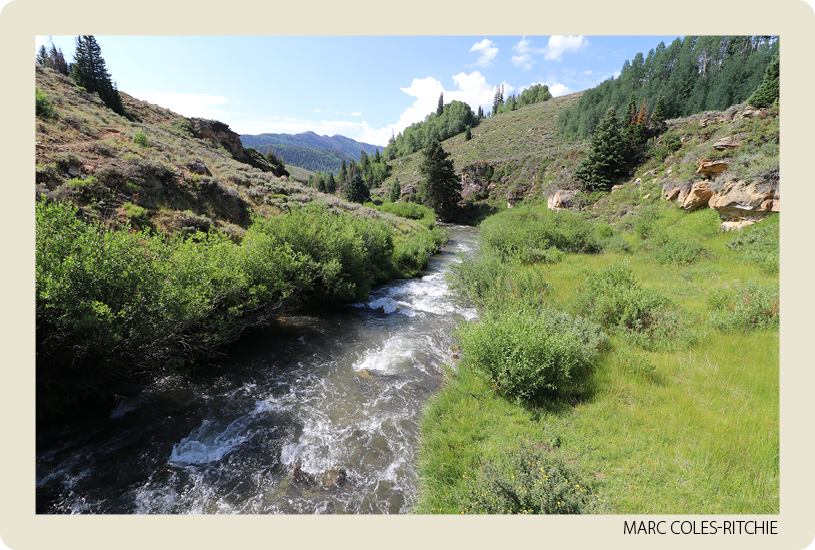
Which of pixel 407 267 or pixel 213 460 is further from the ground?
pixel 407 267

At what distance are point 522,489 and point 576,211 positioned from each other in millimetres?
36112

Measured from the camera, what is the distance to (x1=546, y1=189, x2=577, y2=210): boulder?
1470 inches

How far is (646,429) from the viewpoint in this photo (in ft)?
19.0

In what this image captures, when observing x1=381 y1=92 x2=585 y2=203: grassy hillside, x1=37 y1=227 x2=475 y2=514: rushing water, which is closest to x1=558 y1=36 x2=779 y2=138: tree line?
x1=381 y1=92 x2=585 y2=203: grassy hillside

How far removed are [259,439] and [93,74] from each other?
69.5 meters

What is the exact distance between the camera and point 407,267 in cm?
2375

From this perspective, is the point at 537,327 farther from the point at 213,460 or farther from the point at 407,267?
the point at 407,267

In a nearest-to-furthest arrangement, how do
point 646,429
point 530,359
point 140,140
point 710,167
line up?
point 646,429, point 530,359, point 710,167, point 140,140

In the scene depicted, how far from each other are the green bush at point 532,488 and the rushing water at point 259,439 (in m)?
1.86

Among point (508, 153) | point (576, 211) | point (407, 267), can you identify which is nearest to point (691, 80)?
point (508, 153)

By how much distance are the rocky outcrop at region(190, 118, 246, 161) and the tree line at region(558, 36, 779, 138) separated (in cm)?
6631

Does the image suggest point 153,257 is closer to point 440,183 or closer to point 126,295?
point 126,295

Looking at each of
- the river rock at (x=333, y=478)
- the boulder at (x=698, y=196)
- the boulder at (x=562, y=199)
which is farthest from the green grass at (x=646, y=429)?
the boulder at (x=562, y=199)

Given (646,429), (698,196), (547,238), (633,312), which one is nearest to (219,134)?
(547,238)
